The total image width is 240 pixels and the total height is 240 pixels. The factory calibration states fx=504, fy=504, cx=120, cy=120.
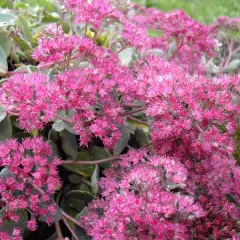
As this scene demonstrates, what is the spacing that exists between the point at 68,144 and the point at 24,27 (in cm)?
37

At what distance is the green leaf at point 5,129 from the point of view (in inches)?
45.6

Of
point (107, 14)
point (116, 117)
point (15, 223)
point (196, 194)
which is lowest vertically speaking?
point (15, 223)

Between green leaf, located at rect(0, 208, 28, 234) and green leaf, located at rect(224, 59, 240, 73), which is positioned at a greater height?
green leaf, located at rect(224, 59, 240, 73)

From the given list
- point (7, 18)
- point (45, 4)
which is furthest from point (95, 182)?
point (45, 4)

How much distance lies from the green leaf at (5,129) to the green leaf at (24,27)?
0.31m

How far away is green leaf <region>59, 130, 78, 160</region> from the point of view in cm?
120

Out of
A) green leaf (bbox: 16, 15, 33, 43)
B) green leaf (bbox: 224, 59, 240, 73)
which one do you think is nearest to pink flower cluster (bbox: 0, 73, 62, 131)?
green leaf (bbox: 16, 15, 33, 43)

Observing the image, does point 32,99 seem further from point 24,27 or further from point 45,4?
point 45,4

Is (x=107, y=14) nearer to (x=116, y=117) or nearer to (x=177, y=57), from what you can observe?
(x=116, y=117)

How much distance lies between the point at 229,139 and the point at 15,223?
49 centimetres

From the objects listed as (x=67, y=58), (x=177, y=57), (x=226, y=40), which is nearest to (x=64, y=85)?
(x=67, y=58)

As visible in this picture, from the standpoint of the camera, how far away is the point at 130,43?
1251mm

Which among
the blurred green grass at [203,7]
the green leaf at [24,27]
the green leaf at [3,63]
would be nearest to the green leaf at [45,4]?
the green leaf at [24,27]

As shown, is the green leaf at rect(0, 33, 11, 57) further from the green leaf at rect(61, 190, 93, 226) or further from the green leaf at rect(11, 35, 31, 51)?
the green leaf at rect(61, 190, 93, 226)
